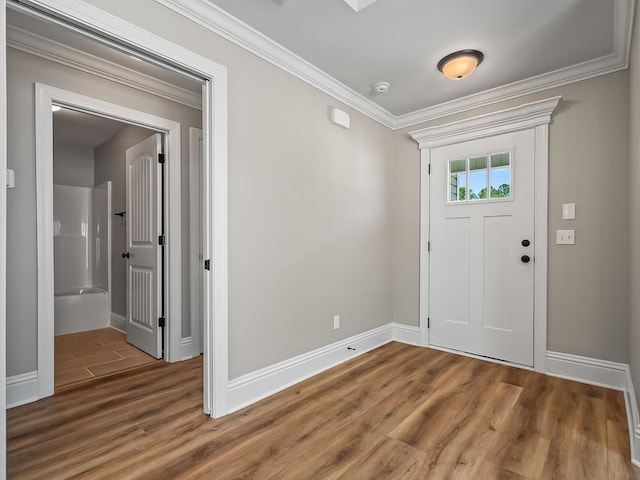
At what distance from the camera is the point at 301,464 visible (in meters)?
1.62

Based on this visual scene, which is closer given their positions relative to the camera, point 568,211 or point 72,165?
point 568,211

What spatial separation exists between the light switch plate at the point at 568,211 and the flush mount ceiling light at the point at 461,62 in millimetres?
1317

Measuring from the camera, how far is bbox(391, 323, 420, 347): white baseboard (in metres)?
3.52

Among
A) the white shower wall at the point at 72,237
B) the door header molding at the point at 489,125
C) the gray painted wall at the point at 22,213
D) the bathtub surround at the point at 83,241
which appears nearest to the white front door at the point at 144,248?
the gray painted wall at the point at 22,213

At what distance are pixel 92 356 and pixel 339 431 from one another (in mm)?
2621

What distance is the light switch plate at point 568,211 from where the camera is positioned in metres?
2.64

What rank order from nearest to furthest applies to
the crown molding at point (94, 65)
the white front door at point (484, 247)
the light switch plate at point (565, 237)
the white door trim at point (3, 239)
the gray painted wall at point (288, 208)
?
the white door trim at point (3, 239) → the gray painted wall at point (288, 208) → the crown molding at point (94, 65) → the light switch plate at point (565, 237) → the white front door at point (484, 247)

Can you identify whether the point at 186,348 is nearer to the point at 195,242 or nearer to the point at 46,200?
the point at 195,242

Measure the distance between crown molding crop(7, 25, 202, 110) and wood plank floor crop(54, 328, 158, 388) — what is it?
7.96ft

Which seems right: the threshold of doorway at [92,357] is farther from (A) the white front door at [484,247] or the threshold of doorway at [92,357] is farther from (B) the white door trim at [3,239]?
(A) the white front door at [484,247]

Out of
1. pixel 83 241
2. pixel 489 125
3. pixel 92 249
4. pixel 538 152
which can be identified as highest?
pixel 489 125

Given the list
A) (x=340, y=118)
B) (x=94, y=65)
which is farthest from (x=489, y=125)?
(x=94, y=65)

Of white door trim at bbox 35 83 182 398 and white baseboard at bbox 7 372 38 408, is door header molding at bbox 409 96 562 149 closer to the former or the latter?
white door trim at bbox 35 83 182 398

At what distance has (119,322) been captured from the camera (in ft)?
13.7
